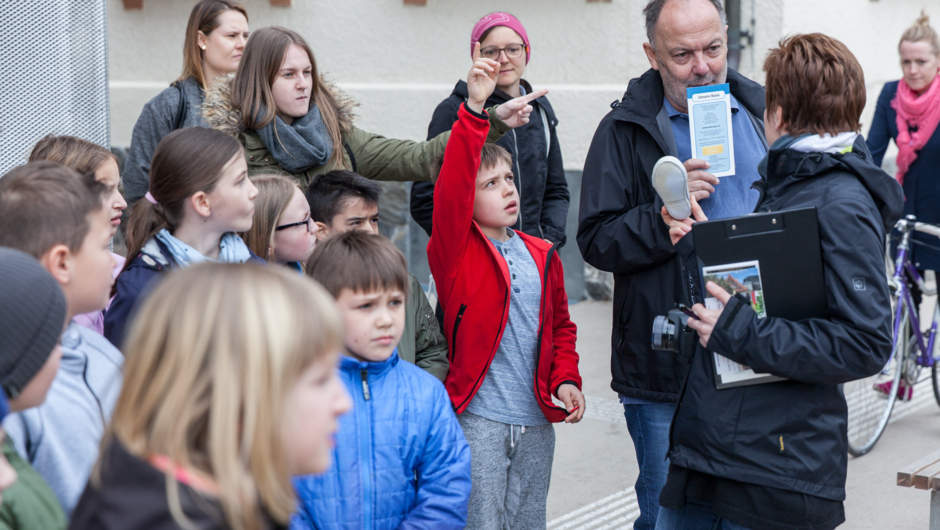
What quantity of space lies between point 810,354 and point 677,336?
333mm

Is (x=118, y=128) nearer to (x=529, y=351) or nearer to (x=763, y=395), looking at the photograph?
(x=529, y=351)

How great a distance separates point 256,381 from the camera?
1193 mm

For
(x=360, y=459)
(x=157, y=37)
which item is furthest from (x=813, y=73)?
(x=157, y=37)

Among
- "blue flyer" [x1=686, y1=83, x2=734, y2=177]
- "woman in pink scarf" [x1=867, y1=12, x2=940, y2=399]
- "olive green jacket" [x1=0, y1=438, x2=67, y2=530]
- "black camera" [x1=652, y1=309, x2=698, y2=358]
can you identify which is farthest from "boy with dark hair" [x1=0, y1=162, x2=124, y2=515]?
"woman in pink scarf" [x1=867, y1=12, x2=940, y2=399]

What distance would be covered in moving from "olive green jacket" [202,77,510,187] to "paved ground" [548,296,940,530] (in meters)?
1.67

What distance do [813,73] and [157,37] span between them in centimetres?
725

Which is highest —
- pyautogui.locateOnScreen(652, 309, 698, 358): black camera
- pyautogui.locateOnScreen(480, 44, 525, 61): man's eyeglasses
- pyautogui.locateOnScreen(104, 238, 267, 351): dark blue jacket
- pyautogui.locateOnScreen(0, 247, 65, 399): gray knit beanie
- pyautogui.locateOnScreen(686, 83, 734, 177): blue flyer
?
pyautogui.locateOnScreen(480, 44, 525, 61): man's eyeglasses

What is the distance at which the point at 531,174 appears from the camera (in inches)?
156

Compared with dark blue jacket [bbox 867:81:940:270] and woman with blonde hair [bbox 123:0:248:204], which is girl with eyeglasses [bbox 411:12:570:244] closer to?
woman with blonde hair [bbox 123:0:248:204]

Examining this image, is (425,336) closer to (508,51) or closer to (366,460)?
(366,460)

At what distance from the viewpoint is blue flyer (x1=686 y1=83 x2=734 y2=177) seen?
8.79 feet

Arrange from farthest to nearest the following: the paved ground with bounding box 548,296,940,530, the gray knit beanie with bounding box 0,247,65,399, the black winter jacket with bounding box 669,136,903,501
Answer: the paved ground with bounding box 548,296,940,530
the black winter jacket with bounding box 669,136,903,501
the gray knit beanie with bounding box 0,247,65,399

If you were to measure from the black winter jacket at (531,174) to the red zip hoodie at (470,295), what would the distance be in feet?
3.03

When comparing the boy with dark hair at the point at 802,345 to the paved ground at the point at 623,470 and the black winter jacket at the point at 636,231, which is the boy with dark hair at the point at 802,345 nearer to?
the black winter jacket at the point at 636,231
